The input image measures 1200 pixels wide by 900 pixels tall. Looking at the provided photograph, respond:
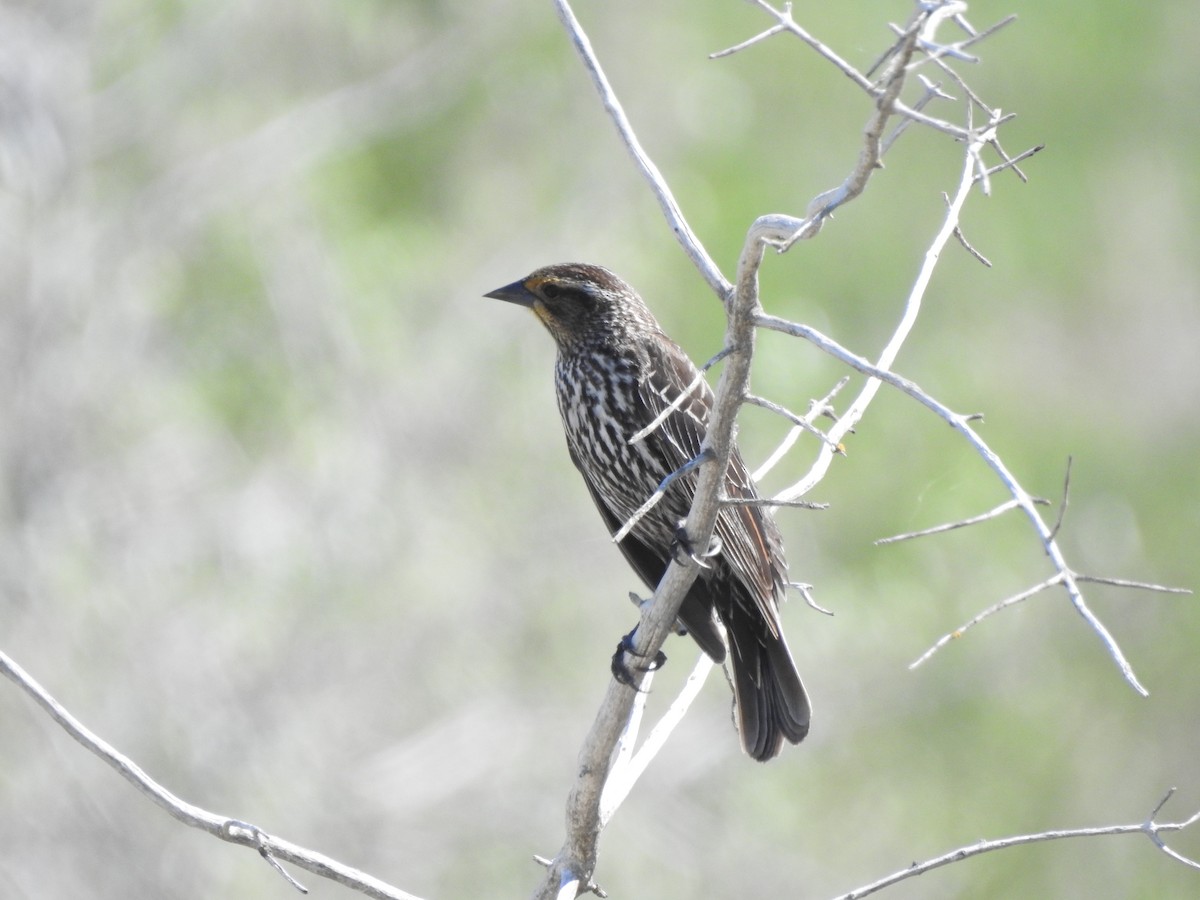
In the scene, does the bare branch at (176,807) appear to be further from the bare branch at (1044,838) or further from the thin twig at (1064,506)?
the thin twig at (1064,506)

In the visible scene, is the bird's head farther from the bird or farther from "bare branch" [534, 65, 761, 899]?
"bare branch" [534, 65, 761, 899]

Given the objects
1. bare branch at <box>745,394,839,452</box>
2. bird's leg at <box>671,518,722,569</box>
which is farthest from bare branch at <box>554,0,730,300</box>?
bird's leg at <box>671,518,722,569</box>

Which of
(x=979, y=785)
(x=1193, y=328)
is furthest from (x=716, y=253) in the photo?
(x=1193, y=328)

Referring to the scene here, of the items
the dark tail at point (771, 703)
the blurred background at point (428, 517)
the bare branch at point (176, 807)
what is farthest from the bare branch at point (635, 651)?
the blurred background at point (428, 517)

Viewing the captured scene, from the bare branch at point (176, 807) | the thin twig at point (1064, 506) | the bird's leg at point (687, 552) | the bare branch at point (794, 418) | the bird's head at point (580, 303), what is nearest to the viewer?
the thin twig at point (1064, 506)

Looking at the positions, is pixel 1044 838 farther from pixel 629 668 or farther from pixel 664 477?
pixel 664 477

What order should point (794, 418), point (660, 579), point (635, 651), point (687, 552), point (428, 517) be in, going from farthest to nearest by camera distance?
point (428, 517)
point (660, 579)
point (635, 651)
point (687, 552)
point (794, 418)

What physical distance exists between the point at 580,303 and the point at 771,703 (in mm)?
1303

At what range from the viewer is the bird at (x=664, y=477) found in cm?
392

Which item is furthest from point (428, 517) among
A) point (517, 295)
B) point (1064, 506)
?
point (1064, 506)

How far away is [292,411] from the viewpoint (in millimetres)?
8273

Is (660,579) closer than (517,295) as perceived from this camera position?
Yes

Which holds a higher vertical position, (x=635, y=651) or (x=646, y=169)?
(x=646, y=169)

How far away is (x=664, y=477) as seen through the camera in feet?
12.9
